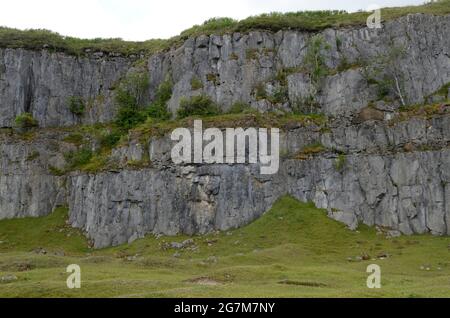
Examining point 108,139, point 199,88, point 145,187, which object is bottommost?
point 145,187

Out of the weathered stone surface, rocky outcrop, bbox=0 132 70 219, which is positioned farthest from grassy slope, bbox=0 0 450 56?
the weathered stone surface

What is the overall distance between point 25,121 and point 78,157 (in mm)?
14911

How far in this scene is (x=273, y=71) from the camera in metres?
104

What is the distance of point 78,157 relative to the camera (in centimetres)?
10481

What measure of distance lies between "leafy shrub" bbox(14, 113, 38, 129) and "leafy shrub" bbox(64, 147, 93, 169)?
38.3 feet

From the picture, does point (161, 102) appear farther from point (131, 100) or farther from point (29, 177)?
point (29, 177)

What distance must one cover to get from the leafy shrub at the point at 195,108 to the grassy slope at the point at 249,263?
25285 mm

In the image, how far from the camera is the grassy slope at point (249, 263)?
40.3 m

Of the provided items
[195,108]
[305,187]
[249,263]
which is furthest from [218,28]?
[249,263]

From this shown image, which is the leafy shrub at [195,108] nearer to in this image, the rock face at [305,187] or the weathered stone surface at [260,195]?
the rock face at [305,187]

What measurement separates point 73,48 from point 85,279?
282 ft

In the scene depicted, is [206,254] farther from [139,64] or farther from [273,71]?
[139,64]

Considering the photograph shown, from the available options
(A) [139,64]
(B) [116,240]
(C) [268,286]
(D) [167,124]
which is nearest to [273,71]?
(D) [167,124]

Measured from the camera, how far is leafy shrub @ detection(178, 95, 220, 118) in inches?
3880
